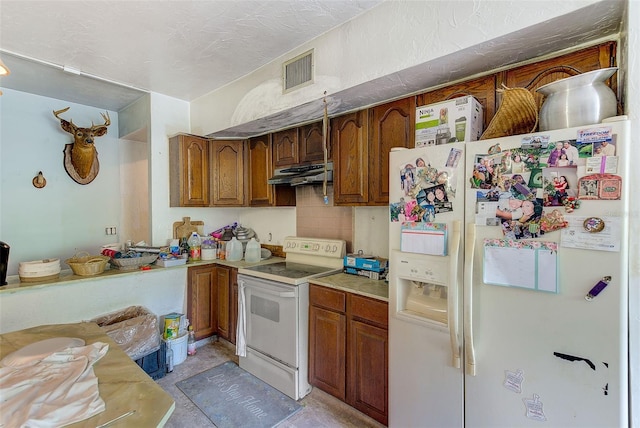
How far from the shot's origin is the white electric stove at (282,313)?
2326 millimetres

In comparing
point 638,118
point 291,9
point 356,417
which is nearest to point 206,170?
point 291,9

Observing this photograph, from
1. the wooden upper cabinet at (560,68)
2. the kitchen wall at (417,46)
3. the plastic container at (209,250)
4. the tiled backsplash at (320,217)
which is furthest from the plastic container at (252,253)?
the wooden upper cabinet at (560,68)

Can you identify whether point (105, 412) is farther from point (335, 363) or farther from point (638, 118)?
point (638, 118)

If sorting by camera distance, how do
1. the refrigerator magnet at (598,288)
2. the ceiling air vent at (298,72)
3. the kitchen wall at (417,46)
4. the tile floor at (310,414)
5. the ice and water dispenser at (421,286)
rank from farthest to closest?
the ceiling air vent at (298,72), the tile floor at (310,414), the ice and water dispenser at (421,286), the kitchen wall at (417,46), the refrigerator magnet at (598,288)

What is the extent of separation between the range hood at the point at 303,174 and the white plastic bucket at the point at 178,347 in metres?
1.72

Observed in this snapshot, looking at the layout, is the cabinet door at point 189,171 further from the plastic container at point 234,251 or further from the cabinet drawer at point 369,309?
the cabinet drawer at point 369,309

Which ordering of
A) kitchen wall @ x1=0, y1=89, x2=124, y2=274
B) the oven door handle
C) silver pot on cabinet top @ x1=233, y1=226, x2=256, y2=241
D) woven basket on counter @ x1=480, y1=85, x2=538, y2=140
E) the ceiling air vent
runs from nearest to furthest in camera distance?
woven basket on counter @ x1=480, y1=85, x2=538, y2=140, the ceiling air vent, the oven door handle, kitchen wall @ x1=0, y1=89, x2=124, y2=274, silver pot on cabinet top @ x1=233, y1=226, x2=256, y2=241

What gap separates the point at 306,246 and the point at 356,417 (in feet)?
4.70

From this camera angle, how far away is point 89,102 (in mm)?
3451

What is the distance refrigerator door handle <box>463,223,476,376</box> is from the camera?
1.40 metres

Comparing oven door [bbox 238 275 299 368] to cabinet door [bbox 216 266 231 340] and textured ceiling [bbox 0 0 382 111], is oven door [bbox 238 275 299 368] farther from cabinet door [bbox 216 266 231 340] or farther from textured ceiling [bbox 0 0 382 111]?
textured ceiling [bbox 0 0 382 111]

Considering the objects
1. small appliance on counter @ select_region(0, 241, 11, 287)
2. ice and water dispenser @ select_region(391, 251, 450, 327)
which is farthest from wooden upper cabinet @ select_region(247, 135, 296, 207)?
small appliance on counter @ select_region(0, 241, 11, 287)

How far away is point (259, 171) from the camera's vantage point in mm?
3281

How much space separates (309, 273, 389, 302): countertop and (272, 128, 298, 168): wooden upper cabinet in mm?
1172
